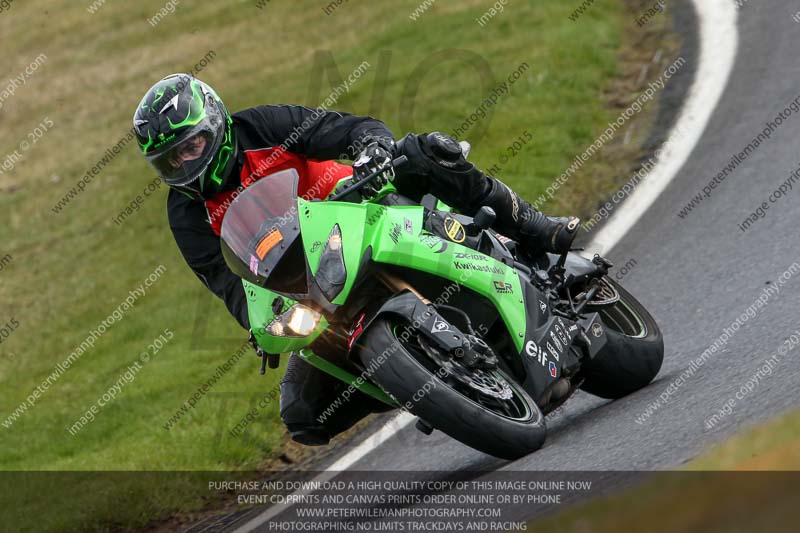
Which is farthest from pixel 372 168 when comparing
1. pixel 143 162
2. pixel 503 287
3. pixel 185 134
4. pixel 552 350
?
pixel 143 162

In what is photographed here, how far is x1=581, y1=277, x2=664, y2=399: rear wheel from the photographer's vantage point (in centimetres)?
643

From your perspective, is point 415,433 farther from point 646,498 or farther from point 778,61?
point 778,61

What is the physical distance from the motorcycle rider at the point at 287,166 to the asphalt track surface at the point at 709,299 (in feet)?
3.02

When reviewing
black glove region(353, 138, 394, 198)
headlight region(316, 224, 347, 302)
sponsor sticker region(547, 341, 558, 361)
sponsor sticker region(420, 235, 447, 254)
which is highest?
black glove region(353, 138, 394, 198)

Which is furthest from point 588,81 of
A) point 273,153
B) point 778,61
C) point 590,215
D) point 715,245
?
point 273,153

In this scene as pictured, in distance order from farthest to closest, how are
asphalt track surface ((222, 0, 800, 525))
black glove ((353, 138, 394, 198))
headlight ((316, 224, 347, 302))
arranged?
black glove ((353, 138, 394, 198)), asphalt track surface ((222, 0, 800, 525)), headlight ((316, 224, 347, 302))

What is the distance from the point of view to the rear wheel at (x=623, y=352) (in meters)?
6.43

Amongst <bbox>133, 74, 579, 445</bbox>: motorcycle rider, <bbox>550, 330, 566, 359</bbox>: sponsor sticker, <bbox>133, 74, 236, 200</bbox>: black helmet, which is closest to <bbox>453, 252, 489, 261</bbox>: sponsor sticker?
<bbox>133, 74, 579, 445</bbox>: motorcycle rider

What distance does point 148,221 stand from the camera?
13.1 m

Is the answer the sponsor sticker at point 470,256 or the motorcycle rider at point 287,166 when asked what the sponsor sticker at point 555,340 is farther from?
the motorcycle rider at point 287,166

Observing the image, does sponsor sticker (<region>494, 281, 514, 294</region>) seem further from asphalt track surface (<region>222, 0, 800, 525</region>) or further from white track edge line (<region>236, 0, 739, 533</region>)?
white track edge line (<region>236, 0, 739, 533</region>)

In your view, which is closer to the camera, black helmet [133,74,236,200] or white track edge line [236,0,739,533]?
black helmet [133,74,236,200]

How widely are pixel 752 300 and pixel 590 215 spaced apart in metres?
2.72

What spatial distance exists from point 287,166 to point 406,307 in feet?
5.22
